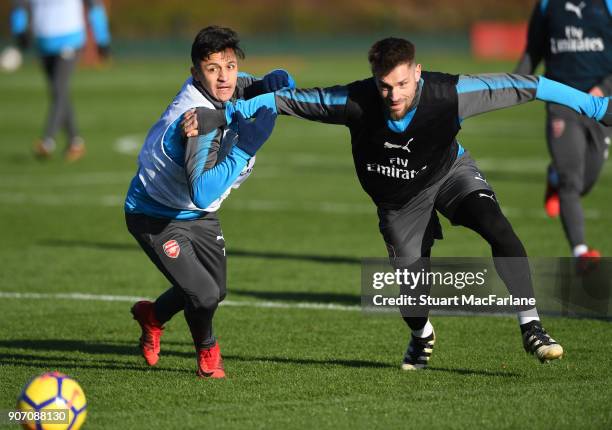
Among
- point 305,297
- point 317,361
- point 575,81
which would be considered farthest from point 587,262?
point 317,361

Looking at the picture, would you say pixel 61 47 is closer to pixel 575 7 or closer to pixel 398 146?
pixel 575 7

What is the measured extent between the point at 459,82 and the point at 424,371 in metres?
1.69

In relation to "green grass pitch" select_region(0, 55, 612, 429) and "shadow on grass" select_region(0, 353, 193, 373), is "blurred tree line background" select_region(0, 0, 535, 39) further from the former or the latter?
"shadow on grass" select_region(0, 353, 193, 373)

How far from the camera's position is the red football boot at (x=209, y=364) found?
250 inches

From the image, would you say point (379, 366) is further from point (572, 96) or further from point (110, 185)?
point (110, 185)

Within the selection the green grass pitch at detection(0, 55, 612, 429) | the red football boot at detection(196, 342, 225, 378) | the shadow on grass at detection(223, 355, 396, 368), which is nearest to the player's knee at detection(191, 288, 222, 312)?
the red football boot at detection(196, 342, 225, 378)

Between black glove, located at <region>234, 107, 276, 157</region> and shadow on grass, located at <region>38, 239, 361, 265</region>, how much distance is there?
4.41 m

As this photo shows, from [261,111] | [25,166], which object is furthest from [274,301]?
[25,166]

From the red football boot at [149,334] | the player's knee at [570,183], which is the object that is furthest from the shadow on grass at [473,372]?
the player's knee at [570,183]

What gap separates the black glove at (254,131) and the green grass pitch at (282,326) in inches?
52.7

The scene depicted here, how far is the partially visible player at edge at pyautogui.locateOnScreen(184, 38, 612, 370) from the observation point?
604 cm

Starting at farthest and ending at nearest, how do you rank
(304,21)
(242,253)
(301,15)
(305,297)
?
(301,15) → (304,21) → (242,253) → (305,297)

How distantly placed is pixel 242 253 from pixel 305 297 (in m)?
2.13

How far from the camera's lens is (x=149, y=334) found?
684cm
